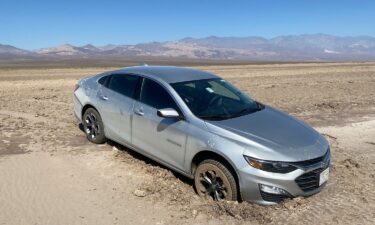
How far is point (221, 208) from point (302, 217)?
95 centimetres

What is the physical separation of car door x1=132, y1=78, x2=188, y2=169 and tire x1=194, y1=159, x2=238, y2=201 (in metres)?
0.39

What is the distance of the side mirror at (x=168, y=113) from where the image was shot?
18.3ft

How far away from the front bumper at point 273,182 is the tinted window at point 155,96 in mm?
1496

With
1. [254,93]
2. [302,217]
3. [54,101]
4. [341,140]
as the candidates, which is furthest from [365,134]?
[54,101]

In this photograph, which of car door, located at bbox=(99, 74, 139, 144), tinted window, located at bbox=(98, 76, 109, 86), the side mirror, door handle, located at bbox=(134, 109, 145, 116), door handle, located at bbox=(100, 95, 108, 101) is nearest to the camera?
the side mirror

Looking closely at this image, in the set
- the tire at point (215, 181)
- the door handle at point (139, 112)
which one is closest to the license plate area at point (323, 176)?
the tire at point (215, 181)

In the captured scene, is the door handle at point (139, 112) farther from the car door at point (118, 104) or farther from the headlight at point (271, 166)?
the headlight at point (271, 166)

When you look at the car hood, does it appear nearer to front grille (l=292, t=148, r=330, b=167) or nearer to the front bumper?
front grille (l=292, t=148, r=330, b=167)

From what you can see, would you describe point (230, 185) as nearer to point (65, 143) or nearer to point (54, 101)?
point (65, 143)

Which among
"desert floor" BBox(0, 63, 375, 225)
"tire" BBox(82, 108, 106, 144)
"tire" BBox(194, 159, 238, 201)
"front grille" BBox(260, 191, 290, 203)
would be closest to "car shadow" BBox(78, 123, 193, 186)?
"desert floor" BBox(0, 63, 375, 225)

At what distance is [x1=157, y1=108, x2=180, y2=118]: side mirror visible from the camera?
559 cm

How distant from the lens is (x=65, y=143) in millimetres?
8164

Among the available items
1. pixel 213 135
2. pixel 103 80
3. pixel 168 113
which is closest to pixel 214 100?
pixel 168 113

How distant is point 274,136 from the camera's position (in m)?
5.29
